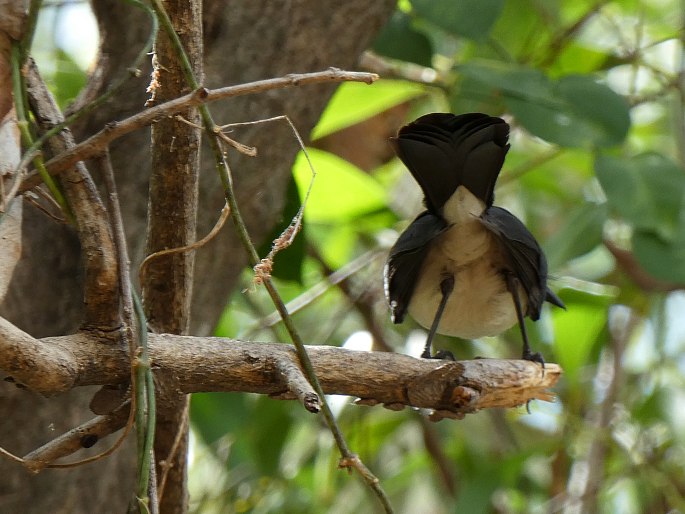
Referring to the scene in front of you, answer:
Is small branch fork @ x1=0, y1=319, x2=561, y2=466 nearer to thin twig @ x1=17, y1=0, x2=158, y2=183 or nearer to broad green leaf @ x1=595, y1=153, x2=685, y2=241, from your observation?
thin twig @ x1=17, y1=0, x2=158, y2=183

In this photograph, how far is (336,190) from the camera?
7.78 feet

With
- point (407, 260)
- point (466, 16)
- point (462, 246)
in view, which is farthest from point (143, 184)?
point (466, 16)

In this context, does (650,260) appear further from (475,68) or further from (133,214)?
(133,214)

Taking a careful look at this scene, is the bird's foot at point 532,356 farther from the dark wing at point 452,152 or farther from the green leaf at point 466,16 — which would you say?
the green leaf at point 466,16

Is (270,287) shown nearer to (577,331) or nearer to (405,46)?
(405,46)

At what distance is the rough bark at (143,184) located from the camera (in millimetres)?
1513

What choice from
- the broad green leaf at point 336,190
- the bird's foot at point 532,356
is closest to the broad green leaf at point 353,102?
the broad green leaf at point 336,190

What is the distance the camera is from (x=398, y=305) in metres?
1.93

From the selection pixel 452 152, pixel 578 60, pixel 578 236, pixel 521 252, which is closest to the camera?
pixel 452 152

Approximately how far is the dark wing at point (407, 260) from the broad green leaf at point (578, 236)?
14.8 inches

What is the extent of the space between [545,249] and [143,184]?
1028mm

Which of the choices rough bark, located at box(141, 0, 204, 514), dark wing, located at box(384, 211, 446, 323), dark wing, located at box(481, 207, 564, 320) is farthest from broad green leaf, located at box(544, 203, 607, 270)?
rough bark, located at box(141, 0, 204, 514)

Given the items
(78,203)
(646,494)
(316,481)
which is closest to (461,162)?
(78,203)

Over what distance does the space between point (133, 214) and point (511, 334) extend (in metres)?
1.65
